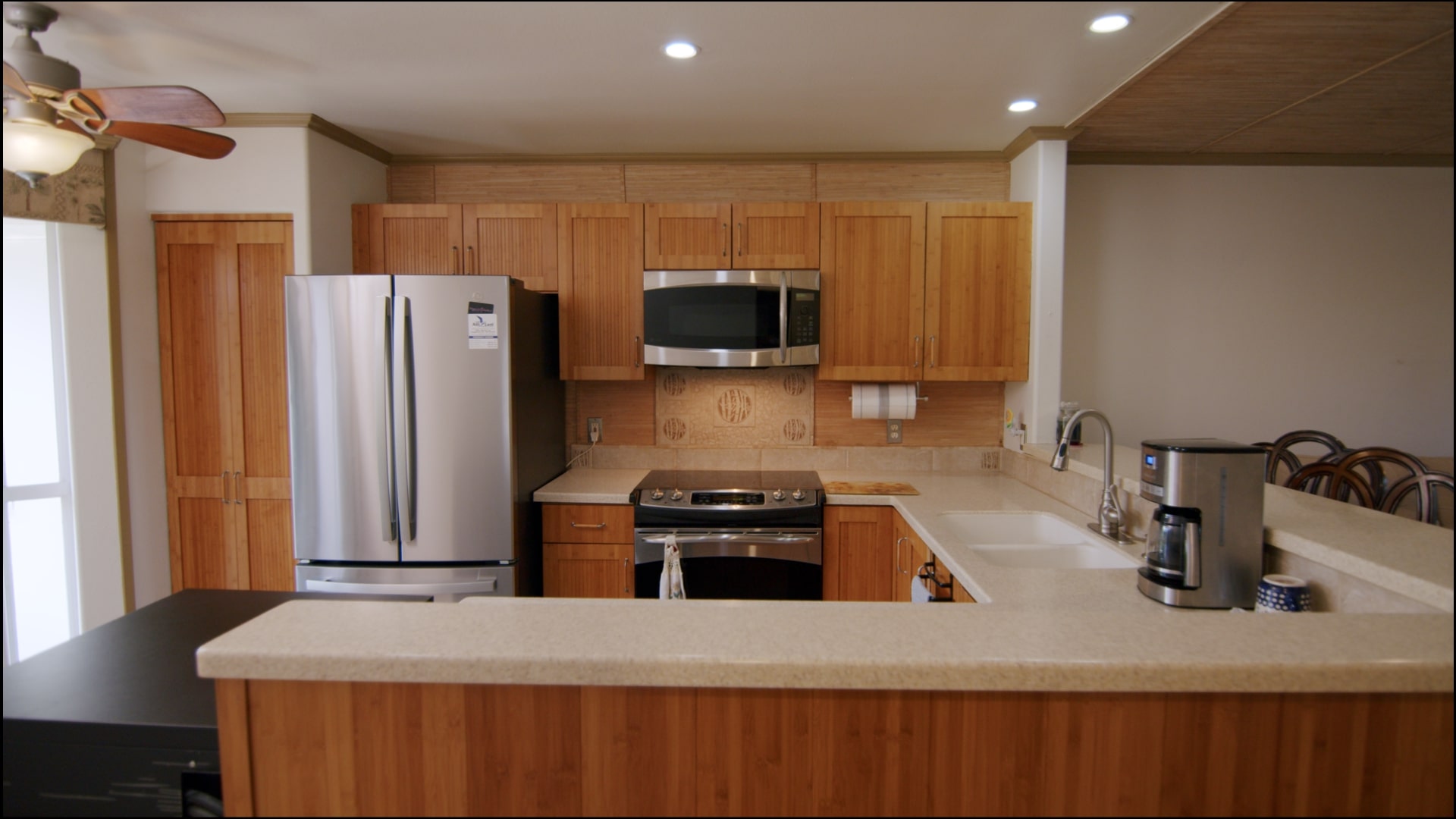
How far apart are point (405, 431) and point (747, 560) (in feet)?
4.60

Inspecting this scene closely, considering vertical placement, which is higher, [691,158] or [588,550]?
[691,158]

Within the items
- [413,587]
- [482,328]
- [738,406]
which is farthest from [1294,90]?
[413,587]

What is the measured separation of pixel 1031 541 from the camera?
262cm

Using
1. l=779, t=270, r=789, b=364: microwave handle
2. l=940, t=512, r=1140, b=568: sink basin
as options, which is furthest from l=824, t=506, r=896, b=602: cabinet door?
l=779, t=270, r=789, b=364: microwave handle

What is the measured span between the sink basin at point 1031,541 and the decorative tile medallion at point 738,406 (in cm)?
106

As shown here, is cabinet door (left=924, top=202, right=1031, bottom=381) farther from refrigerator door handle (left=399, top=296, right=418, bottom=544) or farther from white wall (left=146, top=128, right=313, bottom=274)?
white wall (left=146, top=128, right=313, bottom=274)

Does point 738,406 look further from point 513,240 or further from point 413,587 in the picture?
point 413,587

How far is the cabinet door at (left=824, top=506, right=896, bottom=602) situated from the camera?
295 centimetres

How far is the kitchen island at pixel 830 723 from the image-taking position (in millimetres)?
933

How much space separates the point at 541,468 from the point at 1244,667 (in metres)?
2.62

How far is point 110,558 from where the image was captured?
112 inches

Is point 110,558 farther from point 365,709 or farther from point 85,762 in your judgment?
point 365,709

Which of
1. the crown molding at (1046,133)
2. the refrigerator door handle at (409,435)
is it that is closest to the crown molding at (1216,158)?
the crown molding at (1046,133)

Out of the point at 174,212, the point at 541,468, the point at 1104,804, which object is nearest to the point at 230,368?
the point at 174,212
